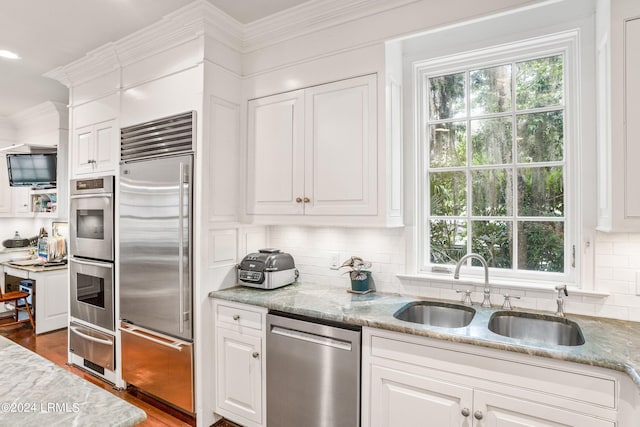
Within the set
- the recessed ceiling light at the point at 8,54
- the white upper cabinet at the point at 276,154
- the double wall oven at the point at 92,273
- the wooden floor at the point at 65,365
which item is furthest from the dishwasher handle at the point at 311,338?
the recessed ceiling light at the point at 8,54

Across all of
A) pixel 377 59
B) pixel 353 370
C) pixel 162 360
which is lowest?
pixel 162 360

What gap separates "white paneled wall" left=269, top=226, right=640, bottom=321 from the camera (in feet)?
6.01

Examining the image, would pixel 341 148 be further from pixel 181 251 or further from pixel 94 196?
pixel 94 196

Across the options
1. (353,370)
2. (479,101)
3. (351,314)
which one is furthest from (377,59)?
(353,370)

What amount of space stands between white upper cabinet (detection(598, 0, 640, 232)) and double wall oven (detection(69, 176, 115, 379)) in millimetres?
3198

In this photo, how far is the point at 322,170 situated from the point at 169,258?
120 cm

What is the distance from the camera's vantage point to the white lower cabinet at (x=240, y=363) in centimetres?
220

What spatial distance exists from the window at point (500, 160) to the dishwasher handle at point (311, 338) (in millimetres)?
871

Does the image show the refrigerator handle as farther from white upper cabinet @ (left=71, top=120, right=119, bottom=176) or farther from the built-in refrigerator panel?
white upper cabinet @ (left=71, top=120, right=119, bottom=176)

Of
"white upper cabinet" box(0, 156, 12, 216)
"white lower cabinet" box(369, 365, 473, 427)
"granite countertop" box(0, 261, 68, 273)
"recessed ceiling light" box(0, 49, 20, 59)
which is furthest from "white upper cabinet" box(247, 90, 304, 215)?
"white upper cabinet" box(0, 156, 12, 216)

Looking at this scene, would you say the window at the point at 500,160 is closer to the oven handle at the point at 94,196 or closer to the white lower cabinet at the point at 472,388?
the white lower cabinet at the point at 472,388

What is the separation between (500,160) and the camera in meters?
2.24

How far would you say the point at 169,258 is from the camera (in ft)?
8.03

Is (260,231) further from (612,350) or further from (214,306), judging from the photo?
(612,350)
